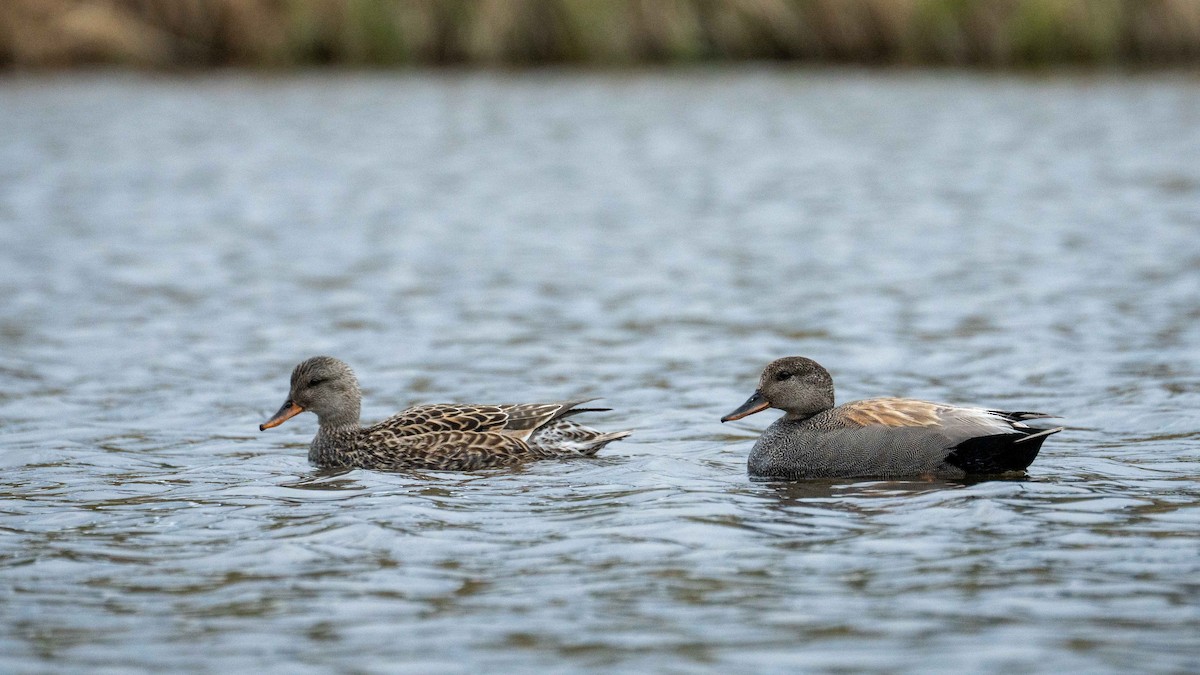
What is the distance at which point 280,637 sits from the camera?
560cm

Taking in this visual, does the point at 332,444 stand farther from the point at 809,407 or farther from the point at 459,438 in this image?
the point at 809,407

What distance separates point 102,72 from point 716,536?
27563 millimetres

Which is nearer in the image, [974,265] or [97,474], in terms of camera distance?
[97,474]

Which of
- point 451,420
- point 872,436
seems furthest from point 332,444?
point 872,436

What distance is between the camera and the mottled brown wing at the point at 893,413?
794cm

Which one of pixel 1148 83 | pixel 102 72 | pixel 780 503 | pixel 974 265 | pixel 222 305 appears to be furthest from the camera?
pixel 102 72

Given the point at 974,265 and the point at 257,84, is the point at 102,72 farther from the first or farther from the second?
the point at 974,265

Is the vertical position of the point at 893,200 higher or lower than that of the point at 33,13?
lower

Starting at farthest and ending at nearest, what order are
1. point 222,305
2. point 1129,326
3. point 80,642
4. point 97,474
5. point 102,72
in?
point 102,72 → point 222,305 → point 1129,326 → point 97,474 → point 80,642

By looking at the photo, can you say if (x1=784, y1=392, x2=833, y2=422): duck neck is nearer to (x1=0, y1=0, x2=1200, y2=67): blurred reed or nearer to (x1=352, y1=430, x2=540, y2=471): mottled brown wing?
(x1=352, y1=430, x2=540, y2=471): mottled brown wing

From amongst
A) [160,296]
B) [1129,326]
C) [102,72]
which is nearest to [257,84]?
[102,72]

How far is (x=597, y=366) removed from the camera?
1130 centimetres

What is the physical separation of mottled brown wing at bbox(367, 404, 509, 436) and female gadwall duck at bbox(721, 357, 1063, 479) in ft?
4.12

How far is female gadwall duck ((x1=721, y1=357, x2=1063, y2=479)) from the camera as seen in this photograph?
774 centimetres
